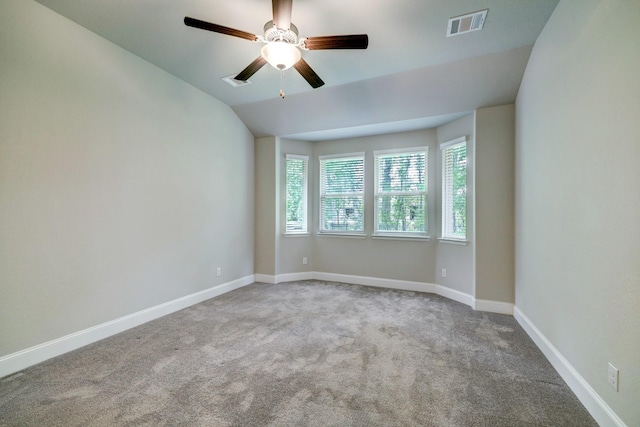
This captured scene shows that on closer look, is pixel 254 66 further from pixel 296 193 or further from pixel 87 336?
pixel 296 193

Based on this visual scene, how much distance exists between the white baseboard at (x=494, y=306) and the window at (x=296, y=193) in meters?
3.04

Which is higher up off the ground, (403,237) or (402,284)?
(403,237)

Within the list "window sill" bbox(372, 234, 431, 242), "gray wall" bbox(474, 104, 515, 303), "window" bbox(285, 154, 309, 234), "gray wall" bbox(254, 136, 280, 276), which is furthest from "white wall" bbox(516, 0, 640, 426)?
"gray wall" bbox(254, 136, 280, 276)

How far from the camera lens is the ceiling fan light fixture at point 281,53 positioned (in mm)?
2088

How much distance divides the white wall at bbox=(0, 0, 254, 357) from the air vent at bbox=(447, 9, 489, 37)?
10.5ft

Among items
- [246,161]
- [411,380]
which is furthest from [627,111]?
[246,161]

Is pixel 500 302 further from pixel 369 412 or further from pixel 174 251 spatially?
pixel 174 251

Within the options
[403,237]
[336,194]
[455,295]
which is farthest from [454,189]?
[336,194]

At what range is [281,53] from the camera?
2.12 metres

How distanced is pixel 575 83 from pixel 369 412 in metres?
2.68

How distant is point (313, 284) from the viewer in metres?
5.01

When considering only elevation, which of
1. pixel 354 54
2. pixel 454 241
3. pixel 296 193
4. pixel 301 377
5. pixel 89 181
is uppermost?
pixel 354 54

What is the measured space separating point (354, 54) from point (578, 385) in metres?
3.38

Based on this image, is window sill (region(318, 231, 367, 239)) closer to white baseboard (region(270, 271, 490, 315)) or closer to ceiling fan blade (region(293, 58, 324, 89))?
white baseboard (region(270, 271, 490, 315))
